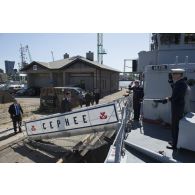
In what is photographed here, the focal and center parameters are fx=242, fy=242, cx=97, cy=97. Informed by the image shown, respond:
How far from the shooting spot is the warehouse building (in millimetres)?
32125

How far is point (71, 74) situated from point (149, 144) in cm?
2915

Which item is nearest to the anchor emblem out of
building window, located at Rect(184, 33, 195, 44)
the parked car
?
building window, located at Rect(184, 33, 195, 44)

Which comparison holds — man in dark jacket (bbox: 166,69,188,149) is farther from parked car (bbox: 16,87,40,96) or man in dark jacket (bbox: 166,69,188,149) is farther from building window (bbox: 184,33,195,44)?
parked car (bbox: 16,87,40,96)

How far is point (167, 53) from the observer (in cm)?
784

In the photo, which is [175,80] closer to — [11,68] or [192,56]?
[192,56]

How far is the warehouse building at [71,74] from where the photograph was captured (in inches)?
1265

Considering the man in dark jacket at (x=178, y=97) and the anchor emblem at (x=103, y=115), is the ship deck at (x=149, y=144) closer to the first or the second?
the man in dark jacket at (x=178, y=97)

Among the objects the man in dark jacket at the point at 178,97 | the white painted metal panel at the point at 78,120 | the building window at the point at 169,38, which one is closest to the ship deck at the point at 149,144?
the man in dark jacket at the point at 178,97

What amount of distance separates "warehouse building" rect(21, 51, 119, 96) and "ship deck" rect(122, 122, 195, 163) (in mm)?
25218

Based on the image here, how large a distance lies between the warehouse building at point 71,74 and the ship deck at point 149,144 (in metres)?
25.2

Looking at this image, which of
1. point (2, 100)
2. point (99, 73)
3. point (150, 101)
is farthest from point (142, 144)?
point (99, 73)

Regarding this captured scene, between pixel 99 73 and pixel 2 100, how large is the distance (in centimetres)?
1361

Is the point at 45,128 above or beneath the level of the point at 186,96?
beneath

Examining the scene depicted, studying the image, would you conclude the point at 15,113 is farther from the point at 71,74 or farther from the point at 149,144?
the point at 71,74
